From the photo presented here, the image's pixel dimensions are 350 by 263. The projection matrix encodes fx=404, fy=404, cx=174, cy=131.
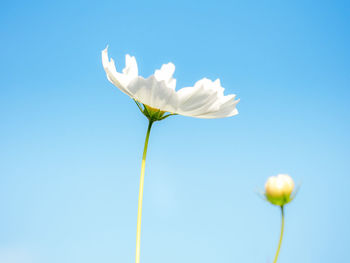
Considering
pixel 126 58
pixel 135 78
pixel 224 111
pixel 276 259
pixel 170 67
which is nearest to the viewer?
pixel 276 259

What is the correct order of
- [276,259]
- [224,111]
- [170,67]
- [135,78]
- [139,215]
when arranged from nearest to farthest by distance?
[276,259] < [139,215] < [135,78] < [224,111] < [170,67]

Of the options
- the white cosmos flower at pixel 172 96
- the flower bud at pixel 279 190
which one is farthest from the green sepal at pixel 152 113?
the flower bud at pixel 279 190

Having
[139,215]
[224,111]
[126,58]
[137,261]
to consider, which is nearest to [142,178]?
[139,215]

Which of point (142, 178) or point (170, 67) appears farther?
point (170, 67)

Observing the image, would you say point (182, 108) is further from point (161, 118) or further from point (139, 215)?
point (139, 215)

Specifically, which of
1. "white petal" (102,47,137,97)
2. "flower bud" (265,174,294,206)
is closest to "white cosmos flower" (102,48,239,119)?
"white petal" (102,47,137,97)

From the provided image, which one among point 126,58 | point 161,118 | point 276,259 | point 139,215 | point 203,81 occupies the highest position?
point 126,58

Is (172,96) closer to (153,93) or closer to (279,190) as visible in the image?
(153,93)
